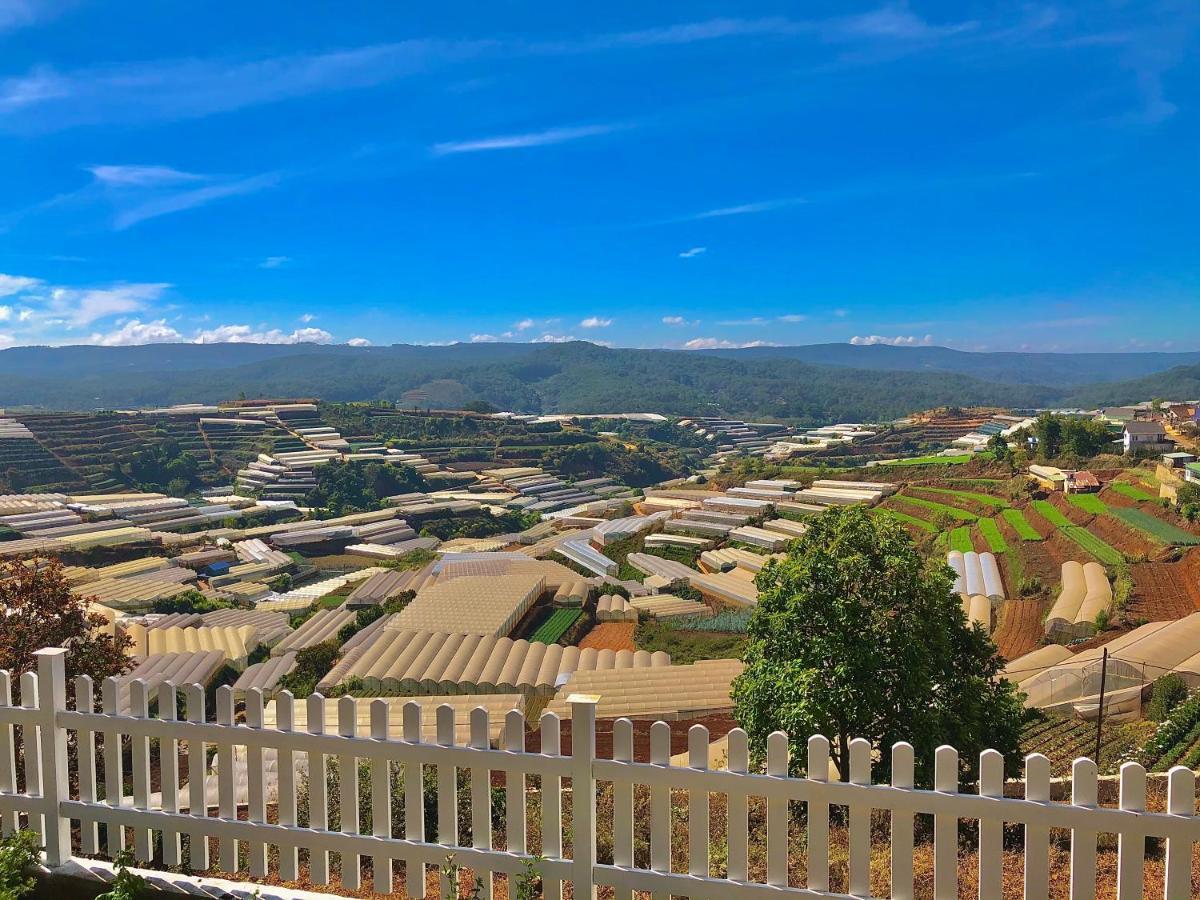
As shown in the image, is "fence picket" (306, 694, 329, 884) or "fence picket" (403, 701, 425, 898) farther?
"fence picket" (306, 694, 329, 884)

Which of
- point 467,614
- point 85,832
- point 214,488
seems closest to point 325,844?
point 85,832

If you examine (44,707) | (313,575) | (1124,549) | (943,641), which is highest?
(44,707)

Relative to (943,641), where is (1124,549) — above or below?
below

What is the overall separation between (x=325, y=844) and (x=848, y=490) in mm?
51161

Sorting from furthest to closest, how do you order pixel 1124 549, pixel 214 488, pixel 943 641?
pixel 214 488 < pixel 1124 549 < pixel 943 641

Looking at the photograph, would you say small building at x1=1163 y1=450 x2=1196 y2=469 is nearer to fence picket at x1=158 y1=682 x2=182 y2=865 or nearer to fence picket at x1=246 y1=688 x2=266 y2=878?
fence picket at x1=246 y1=688 x2=266 y2=878

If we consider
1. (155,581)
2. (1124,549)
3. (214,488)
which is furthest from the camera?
(214,488)

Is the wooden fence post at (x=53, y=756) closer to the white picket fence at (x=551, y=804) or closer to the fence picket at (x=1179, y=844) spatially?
the white picket fence at (x=551, y=804)

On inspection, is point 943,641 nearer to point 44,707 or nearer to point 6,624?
point 44,707

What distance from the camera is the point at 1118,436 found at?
56250 mm

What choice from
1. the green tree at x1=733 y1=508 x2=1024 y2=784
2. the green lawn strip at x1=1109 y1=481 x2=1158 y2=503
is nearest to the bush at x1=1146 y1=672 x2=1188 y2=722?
the green tree at x1=733 y1=508 x2=1024 y2=784

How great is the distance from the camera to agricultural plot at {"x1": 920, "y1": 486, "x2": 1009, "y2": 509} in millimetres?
40594

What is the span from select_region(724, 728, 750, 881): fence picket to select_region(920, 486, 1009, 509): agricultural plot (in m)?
40.4

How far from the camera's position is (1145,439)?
4869cm
